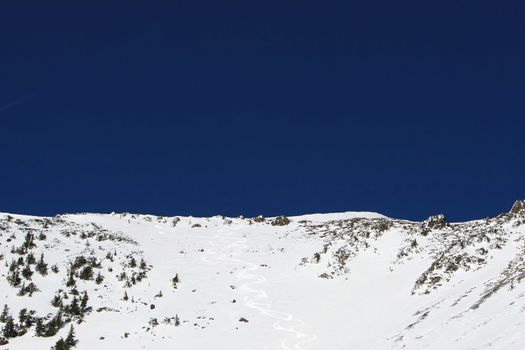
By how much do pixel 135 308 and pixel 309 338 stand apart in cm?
1206

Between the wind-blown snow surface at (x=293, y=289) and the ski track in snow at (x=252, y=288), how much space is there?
101 millimetres

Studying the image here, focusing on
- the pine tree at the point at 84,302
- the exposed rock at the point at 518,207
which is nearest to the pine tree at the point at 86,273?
the pine tree at the point at 84,302

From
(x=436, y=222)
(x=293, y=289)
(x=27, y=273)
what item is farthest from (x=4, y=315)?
(x=436, y=222)

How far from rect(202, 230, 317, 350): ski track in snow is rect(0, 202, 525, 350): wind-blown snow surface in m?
0.10

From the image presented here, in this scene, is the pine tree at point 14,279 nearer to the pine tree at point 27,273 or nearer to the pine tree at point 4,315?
the pine tree at point 27,273

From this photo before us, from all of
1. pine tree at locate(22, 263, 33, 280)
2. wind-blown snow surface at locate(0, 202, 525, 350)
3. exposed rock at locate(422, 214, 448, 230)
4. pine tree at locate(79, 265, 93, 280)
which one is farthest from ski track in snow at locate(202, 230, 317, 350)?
exposed rock at locate(422, 214, 448, 230)

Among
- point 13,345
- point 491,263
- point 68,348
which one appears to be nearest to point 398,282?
point 491,263

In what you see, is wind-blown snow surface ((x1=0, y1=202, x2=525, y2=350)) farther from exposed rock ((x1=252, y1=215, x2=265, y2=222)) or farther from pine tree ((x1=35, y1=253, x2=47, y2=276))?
exposed rock ((x1=252, y1=215, x2=265, y2=222))

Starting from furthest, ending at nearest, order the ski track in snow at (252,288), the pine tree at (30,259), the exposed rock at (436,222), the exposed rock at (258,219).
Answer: the exposed rock at (258,219), the exposed rock at (436,222), the pine tree at (30,259), the ski track in snow at (252,288)

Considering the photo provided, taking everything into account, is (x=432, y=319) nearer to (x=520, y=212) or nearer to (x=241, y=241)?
(x=520, y=212)

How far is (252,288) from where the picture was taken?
3534 cm

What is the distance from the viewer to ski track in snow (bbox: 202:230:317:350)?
79.1 ft

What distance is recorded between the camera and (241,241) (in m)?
54.1

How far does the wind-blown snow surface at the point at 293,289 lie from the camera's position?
→ 19703 mm
